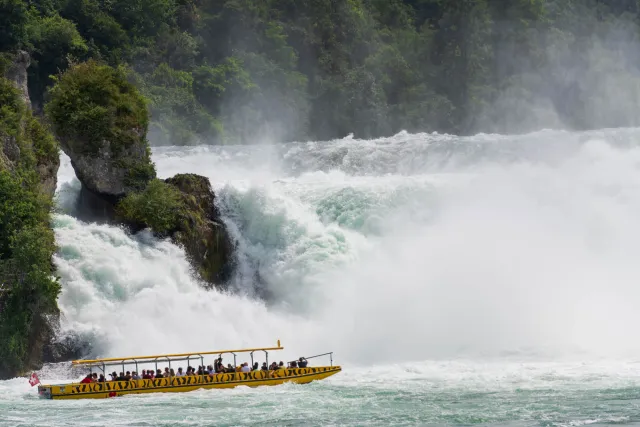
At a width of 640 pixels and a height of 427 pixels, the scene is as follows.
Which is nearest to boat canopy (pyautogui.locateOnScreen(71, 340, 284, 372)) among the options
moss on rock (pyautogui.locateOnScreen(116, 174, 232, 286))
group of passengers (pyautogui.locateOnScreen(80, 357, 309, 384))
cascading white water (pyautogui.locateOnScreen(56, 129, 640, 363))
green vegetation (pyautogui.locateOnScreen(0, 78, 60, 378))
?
group of passengers (pyautogui.locateOnScreen(80, 357, 309, 384))

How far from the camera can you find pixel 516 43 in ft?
316

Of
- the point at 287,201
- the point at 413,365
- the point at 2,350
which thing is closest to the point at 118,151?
the point at 287,201

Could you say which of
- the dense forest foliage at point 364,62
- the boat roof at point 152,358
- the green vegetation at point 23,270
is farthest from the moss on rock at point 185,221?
the dense forest foliage at point 364,62

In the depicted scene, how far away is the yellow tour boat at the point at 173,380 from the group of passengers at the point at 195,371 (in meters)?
0.24

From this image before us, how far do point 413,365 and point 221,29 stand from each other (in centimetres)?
4876

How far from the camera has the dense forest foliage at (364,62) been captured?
85.0m

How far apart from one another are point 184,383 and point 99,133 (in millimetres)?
13954

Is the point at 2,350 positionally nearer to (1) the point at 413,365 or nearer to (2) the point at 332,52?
(1) the point at 413,365

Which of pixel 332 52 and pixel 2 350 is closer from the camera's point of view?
pixel 2 350

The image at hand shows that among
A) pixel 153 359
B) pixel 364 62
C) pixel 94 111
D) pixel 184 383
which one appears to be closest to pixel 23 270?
pixel 153 359

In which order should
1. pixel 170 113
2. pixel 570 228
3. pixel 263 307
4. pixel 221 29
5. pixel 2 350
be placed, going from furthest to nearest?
pixel 221 29
pixel 170 113
pixel 570 228
pixel 263 307
pixel 2 350

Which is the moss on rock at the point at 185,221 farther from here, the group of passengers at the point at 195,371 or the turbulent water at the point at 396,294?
the group of passengers at the point at 195,371

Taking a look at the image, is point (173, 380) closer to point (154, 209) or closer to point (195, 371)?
point (195, 371)

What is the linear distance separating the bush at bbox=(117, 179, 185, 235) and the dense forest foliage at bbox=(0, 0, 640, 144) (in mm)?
28428
